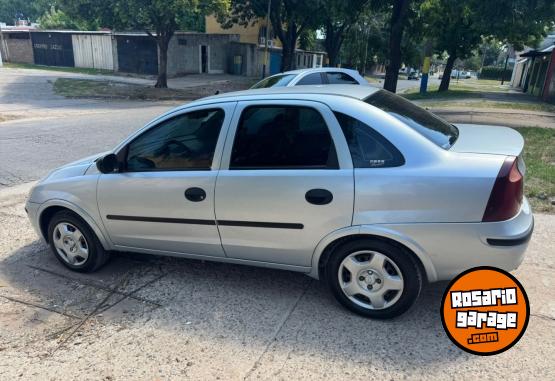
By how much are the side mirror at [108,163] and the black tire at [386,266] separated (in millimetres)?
1955

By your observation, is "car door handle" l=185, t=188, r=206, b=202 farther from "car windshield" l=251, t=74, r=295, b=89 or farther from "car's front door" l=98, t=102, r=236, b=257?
"car windshield" l=251, t=74, r=295, b=89

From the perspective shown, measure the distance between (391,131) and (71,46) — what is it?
139 feet

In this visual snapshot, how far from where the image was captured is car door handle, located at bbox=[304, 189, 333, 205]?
10.1 ft

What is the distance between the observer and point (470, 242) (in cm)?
288

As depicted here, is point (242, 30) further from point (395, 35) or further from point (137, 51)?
point (395, 35)

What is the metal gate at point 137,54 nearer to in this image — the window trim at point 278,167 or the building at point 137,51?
the building at point 137,51

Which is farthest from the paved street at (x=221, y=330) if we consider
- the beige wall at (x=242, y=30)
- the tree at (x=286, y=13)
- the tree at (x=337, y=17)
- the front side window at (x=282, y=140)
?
the beige wall at (x=242, y=30)

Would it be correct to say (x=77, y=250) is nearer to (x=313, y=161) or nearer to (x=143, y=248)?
(x=143, y=248)

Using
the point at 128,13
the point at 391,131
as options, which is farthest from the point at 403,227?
the point at 128,13

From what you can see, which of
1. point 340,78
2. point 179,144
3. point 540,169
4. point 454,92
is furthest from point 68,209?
point 454,92

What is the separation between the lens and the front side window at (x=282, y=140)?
3.20 metres

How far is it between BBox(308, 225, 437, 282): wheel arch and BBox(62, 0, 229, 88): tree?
1926cm

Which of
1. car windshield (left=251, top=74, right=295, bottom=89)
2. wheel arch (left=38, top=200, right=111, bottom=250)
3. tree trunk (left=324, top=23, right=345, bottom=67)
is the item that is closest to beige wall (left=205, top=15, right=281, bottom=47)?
tree trunk (left=324, top=23, right=345, bottom=67)

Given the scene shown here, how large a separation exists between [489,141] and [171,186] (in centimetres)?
248
